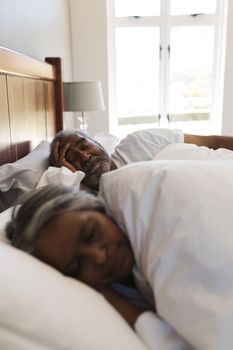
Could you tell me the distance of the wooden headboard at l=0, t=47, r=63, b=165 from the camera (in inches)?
44.1

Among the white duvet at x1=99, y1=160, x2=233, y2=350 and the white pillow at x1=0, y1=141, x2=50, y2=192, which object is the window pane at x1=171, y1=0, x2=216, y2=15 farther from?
the white duvet at x1=99, y1=160, x2=233, y2=350

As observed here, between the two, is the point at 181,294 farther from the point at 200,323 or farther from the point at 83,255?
the point at 83,255

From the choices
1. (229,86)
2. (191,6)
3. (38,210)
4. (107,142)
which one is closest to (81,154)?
(107,142)

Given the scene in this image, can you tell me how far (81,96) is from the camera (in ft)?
7.48

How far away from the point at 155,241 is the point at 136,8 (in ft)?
9.69

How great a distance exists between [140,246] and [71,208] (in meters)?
0.14

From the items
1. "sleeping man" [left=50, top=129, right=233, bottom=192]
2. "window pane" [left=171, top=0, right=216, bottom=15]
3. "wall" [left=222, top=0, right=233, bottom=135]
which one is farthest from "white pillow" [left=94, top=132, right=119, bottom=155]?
"window pane" [left=171, top=0, right=216, bottom=15]

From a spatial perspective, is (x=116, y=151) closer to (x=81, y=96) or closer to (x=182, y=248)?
(x=81, y=96)

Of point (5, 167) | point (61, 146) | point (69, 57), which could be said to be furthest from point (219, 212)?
point (69, 57)

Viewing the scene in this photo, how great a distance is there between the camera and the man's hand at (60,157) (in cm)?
133

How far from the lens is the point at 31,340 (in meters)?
0.45

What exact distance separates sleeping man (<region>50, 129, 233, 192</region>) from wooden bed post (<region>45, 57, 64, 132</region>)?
0.45m

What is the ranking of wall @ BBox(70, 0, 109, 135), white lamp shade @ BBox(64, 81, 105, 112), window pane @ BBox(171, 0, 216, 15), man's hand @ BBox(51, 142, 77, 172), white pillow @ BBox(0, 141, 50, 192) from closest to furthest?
white pillow @ BBox(0, 141, 50, 192)
man's hand @ BBox(51, 142, 77, 172)
white lamp shade @ BBox(64, 81, 105, 112)
wall @ BBox(70, 0, 109, 135)
window pane @ BBox(171, 0, 216, 15)

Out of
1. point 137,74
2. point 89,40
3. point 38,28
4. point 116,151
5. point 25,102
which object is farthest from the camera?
Answer: point 137,74
